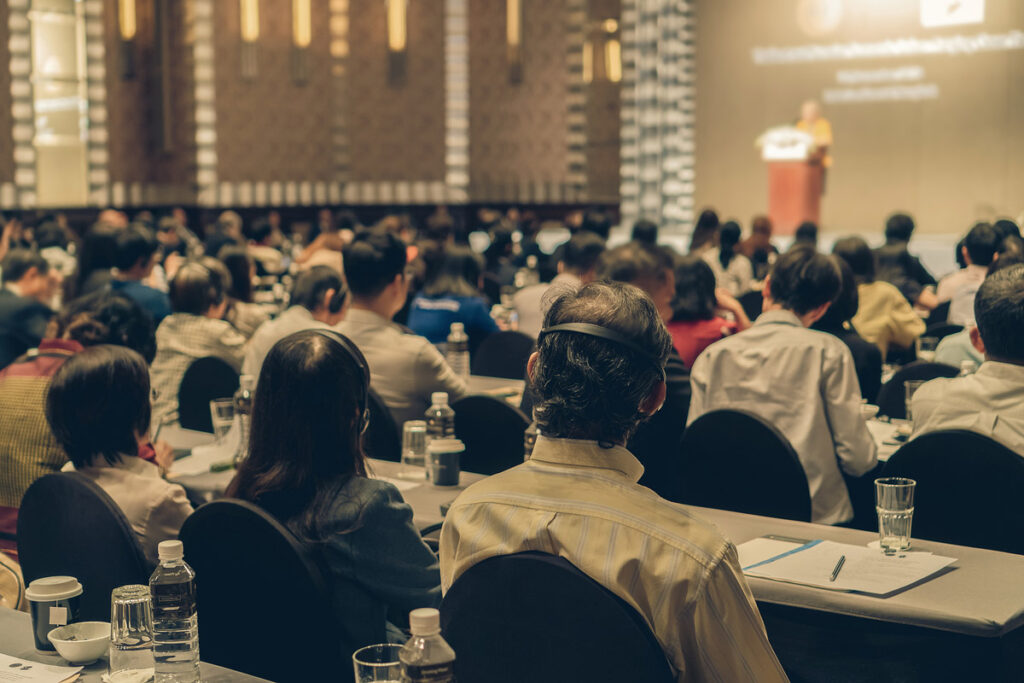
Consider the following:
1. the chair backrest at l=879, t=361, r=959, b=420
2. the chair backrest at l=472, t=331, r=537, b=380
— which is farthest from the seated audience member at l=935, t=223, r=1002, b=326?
the chair backrest at l=472, t=331, r=537, b=380

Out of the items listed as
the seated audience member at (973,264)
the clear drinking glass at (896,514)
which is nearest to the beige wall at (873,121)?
the seated audience member at (973,264)

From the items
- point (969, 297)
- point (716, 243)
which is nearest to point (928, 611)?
point (969, 297)

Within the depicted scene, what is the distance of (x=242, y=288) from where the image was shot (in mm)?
6312

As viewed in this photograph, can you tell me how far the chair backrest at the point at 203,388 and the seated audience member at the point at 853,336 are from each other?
2.29 metres

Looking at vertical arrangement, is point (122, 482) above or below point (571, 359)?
below

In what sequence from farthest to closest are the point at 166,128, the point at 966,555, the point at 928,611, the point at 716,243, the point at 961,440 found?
the point at 166,128
the point at 716,243
the point at 961,440
the point at 966,555
the point at 928,611

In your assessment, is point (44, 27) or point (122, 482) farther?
point (44, 27)

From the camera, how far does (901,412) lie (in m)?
4.41

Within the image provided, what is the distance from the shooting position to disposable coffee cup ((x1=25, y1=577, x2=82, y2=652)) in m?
2.06

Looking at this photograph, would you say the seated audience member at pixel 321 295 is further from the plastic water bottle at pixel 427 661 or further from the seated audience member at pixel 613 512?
the plastic water bottle at pixel 427 661

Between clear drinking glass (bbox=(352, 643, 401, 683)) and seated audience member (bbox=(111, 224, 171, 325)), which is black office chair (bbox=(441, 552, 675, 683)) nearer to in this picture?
clear drinking glass (bbox=(352, 643, 401, 683))

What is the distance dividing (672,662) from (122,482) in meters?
1.57

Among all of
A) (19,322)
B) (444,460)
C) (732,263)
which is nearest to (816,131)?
(732,263)

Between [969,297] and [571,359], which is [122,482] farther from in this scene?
[969,297]
